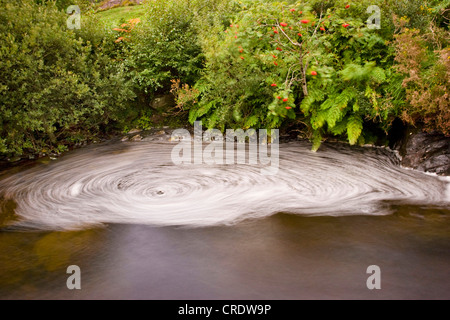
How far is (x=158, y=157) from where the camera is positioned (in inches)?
368

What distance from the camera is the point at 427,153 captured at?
7.27 m

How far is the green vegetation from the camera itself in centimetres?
754

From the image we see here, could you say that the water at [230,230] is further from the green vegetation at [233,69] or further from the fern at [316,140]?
the green vegetation at [233,69]

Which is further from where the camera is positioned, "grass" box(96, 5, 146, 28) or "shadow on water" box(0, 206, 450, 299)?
"grass" box(96, 5, 146, 28)

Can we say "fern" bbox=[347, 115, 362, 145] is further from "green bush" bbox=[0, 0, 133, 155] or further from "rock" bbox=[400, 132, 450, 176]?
"green bush" bbox=[0, 0, 133, 155]

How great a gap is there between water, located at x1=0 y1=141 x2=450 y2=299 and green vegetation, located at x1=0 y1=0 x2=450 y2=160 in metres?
1.34

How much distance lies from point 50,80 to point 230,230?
22.3 feet

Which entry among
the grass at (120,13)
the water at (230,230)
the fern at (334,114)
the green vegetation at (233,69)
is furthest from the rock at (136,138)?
the grass at (120,13)

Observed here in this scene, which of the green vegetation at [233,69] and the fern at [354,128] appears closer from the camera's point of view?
the green vegetation at [233,69]

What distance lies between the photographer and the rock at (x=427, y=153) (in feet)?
22.9

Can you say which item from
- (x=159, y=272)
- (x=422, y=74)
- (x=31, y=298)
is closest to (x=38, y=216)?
(x=31, y=298)

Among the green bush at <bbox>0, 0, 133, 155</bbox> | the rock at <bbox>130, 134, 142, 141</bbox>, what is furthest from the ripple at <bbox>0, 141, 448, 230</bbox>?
the rock at <bbox>130, 134, 142, 141</bbox>

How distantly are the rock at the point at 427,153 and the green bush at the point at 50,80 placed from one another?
7.91m
